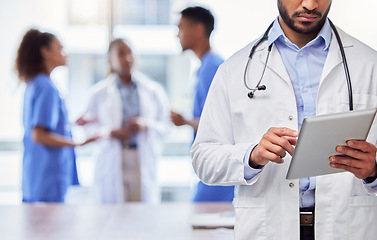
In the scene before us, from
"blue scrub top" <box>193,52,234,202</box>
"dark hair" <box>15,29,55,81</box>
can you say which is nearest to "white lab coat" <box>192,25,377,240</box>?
"blue scrub top" <box>193,52,234,202</box>

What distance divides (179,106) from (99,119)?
1.12 m

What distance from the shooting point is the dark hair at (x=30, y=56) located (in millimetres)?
3312

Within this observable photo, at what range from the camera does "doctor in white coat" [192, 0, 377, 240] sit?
54.4 inches

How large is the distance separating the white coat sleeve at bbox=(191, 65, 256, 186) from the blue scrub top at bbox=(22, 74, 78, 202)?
6.03ft

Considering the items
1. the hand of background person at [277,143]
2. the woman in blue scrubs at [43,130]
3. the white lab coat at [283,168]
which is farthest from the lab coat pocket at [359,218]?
the woman in blue scrubs at [43,130]

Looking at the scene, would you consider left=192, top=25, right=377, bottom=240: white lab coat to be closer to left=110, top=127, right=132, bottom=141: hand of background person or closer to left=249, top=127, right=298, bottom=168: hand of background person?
left=249, top=127, right=298, bottom=168: hand of background person

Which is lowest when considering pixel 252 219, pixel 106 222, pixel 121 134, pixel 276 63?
pixel 106 222

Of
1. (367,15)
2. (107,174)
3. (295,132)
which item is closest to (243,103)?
(295,132)

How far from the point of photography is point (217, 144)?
1.47m

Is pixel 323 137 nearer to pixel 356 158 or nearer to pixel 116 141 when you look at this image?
pixel 356 158

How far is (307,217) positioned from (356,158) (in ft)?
0.74

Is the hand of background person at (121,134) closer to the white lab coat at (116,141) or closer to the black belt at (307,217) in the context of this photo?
the white lab coat at (116,141)

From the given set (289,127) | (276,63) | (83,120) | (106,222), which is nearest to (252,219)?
(289,127)

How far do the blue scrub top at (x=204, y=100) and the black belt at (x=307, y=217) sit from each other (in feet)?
4.76
